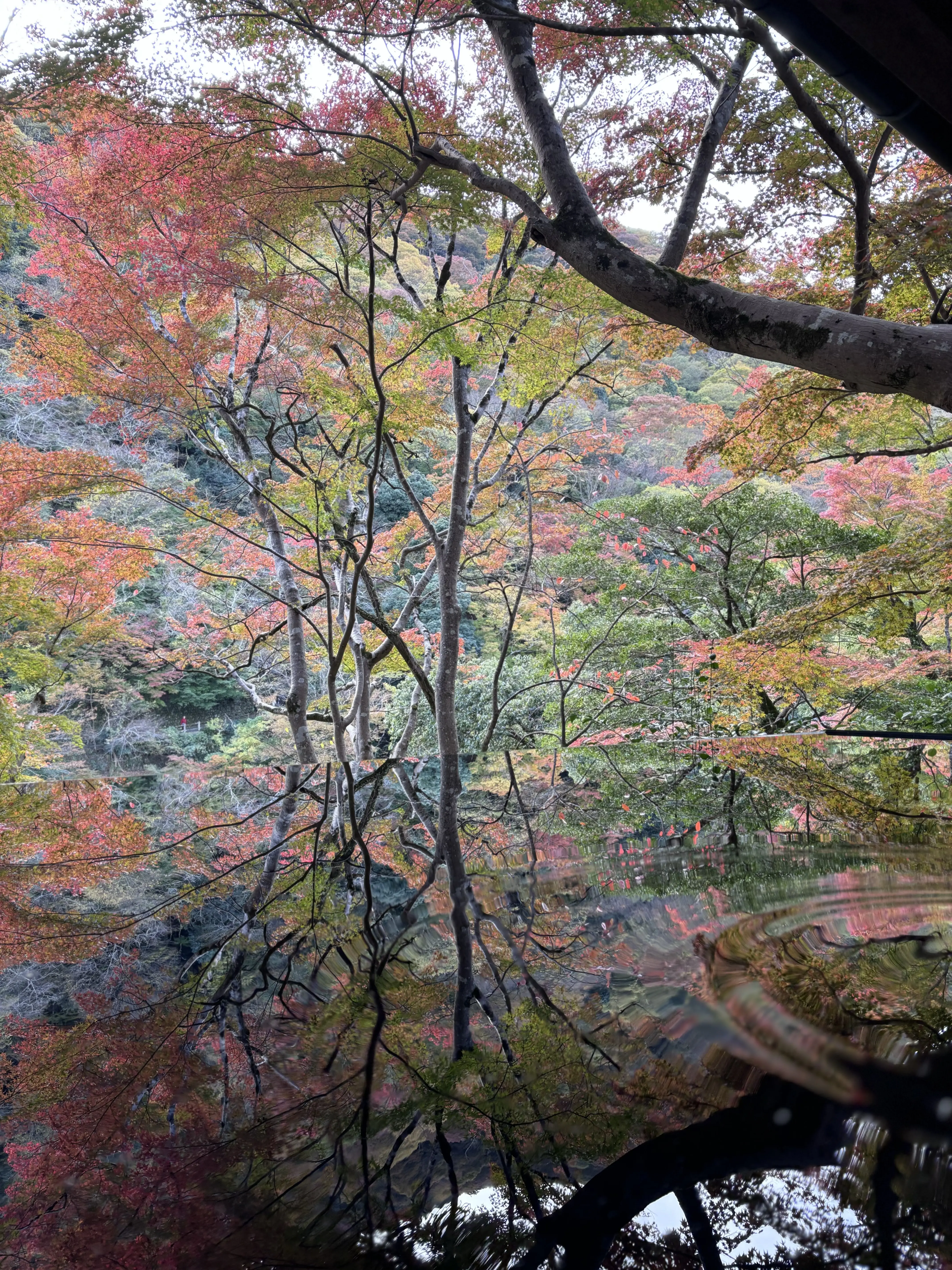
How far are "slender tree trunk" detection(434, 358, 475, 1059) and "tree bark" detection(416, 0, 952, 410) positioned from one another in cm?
82

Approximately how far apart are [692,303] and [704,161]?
0.85 metres

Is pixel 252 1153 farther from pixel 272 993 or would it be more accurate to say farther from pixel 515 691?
pixel 515 691

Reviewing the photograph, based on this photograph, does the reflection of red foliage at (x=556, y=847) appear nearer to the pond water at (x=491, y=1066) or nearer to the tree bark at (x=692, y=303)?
the pond water at (x=491, y=1066)

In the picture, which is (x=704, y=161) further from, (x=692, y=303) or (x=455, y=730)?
(x=455, y=730)

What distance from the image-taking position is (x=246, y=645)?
→ 21.4 feet

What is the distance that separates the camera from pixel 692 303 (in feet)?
6.20

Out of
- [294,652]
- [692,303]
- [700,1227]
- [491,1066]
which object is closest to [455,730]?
[692,303]

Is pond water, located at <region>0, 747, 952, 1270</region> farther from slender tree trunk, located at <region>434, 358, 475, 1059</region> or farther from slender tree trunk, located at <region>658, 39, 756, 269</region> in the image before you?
slender tree trunk, located at <region>658, 39, 756, 269</region>

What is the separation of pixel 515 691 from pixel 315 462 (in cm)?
245

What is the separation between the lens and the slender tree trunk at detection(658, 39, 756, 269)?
2254 millimetres

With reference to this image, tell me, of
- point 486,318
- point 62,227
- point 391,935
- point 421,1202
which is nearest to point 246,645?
point 62,227

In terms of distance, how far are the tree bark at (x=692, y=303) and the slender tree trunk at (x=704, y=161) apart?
0.33m

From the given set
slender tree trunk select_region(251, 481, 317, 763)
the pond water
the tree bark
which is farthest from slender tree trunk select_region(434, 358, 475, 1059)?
slender tree trunk select_region(251, 481, 317, 763)

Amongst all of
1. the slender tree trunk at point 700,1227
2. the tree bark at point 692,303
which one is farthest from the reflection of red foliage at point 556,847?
the tree bark at point 692,303
